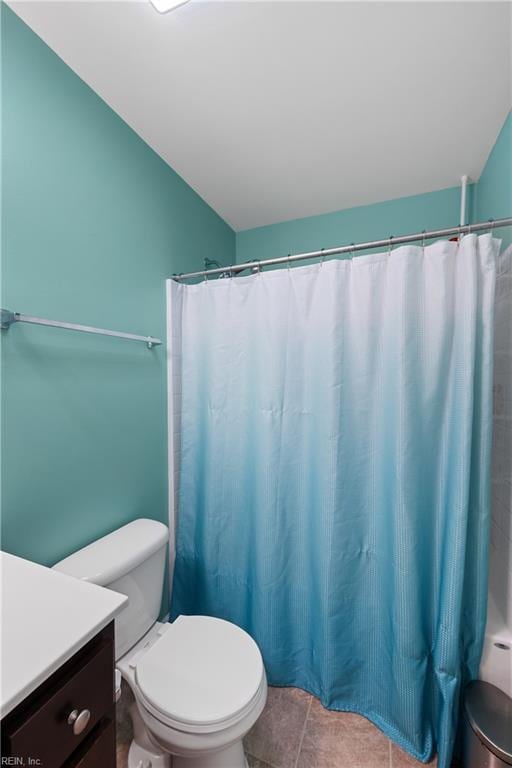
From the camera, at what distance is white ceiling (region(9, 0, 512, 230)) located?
95 cm

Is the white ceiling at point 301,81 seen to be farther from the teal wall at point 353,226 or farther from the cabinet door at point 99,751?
the cabinet door at point 99,751

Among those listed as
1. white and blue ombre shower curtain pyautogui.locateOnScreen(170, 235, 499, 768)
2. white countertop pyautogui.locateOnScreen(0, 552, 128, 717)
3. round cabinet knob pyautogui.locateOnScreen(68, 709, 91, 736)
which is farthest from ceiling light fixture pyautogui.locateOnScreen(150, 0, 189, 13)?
round cabinet knob pyautogui.locateOnScreen(68, 709, 91, 736)

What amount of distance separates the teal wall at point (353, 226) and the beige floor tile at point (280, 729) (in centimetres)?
235

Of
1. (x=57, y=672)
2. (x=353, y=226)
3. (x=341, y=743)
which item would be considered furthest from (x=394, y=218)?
(x=341, y=743)

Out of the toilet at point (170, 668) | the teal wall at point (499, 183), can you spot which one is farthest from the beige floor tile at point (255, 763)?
the teal wall at point (499, 183)

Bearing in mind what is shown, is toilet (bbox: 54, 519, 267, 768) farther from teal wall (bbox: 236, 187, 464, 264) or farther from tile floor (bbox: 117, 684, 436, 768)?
teal wall (bbox: 236, 187, 464, 264)

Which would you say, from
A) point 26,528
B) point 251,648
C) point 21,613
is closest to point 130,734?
point 251,648

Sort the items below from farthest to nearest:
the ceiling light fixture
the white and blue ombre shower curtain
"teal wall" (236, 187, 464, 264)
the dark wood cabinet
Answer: "teal wall" (236, 187, 464, 264) → the white and blue ombre shower curtain → the ceiling light fixture → the dark wood cabinet

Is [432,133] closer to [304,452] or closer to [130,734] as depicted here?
[304,452]

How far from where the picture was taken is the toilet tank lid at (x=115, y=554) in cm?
101

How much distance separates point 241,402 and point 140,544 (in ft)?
2.31

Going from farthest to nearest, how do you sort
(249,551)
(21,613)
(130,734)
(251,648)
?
(249,551) < (130,734) < (251,648) < (21,613)

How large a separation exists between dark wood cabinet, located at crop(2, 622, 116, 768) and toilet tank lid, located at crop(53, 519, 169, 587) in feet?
1.35

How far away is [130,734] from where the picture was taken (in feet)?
3.96
